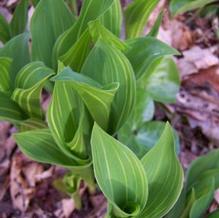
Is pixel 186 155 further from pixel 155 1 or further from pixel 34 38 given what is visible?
pixel 34 38

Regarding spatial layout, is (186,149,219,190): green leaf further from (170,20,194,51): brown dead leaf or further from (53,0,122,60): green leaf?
(170,20,194,51): brown dead leaf

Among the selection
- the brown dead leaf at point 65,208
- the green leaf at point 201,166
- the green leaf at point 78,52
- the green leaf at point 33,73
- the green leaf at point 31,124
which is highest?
the green leaf at point 33,73

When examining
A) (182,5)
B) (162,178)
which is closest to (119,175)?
(162,178)

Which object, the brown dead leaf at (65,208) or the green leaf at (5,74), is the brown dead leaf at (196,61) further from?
the green leaf at (5,74)

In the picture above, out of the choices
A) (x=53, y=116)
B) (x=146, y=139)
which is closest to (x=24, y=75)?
(x=53, y=116)

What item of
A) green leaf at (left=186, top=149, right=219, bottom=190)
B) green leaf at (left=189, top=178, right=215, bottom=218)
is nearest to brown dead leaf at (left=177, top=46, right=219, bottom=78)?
green leaf at (left=186, top=149, right=219, bottom=190)

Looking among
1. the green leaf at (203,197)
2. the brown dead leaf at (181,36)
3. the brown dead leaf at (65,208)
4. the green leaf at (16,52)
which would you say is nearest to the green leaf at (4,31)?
the green leaf at (16,52)

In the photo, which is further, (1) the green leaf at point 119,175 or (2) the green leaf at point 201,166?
(2) the green leaf at point 201,166

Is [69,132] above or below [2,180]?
above
